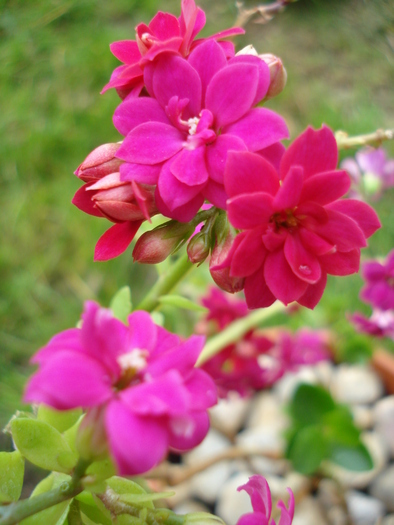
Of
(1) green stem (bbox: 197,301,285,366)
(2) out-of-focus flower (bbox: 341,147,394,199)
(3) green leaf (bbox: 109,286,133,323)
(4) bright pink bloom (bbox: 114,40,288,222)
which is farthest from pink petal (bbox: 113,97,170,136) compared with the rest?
(2) out-of-focus flower (bbox: 341,147,394,199)

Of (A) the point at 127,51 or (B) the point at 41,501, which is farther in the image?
(A) the point at 127,51

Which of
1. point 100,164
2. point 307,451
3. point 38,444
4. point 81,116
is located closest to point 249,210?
point 100,164

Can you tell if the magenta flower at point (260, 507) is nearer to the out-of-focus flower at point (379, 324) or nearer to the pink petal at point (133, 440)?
the pink petal at point (133, 440)

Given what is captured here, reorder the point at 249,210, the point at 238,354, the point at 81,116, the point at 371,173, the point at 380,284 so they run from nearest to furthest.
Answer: the point at 249,210, the point at 380,284, the point at 238,354, the point at 371,173, the point at 81,116

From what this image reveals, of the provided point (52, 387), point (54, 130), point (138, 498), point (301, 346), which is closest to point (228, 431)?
point (301, 346)

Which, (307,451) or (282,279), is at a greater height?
(282,279)

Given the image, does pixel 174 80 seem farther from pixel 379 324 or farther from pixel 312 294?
pixel 379 324

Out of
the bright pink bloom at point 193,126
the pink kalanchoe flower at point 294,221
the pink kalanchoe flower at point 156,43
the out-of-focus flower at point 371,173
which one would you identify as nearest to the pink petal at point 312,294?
the pink kalanchoe flower at point 294,221

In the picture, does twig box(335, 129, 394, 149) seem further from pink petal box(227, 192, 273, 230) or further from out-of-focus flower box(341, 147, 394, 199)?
out-of-focus flower box(341, 147, 394, 199)
